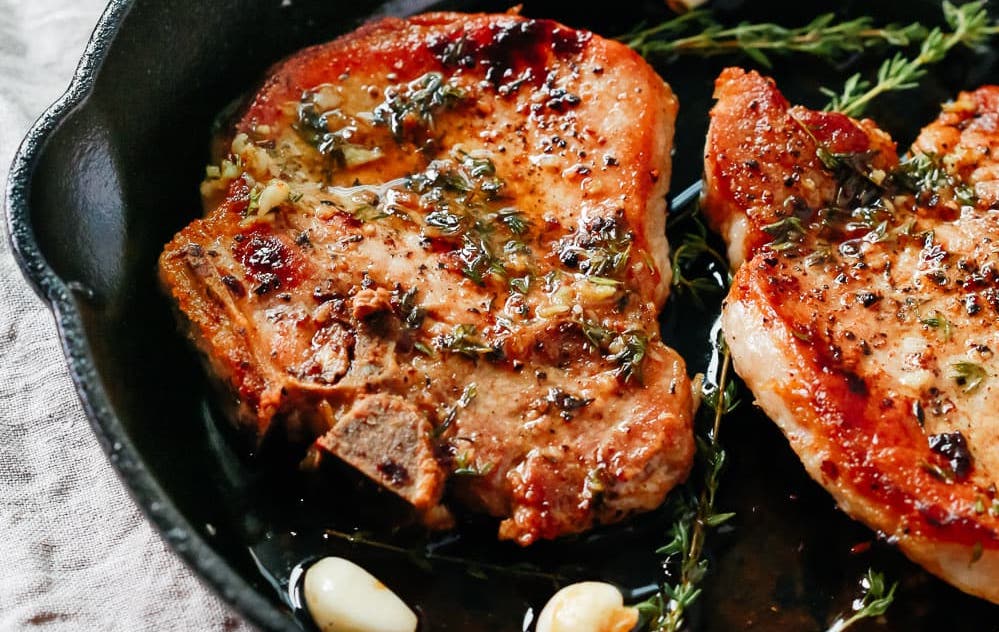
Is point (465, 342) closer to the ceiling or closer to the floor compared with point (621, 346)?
closer to the ceiling

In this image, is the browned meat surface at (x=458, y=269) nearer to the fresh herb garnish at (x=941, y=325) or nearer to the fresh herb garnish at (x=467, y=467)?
the fresh herb garnish at (x=467, y=467)

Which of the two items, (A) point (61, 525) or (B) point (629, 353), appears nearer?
(B) point (629, 353)

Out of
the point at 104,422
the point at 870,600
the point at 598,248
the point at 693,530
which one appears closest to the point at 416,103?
the point at 598,248

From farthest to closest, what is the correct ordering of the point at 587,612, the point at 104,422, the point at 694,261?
the point at 694,261 < the point at 587,612 < the point at 104,422

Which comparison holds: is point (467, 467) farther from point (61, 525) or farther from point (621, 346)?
point (61, 525)

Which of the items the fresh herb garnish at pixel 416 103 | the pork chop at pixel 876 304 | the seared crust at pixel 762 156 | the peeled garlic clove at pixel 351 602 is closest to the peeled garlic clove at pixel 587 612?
the peeled garlic clove at pixel 351 602

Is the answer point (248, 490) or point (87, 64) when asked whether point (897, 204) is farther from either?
point (87, 64)
